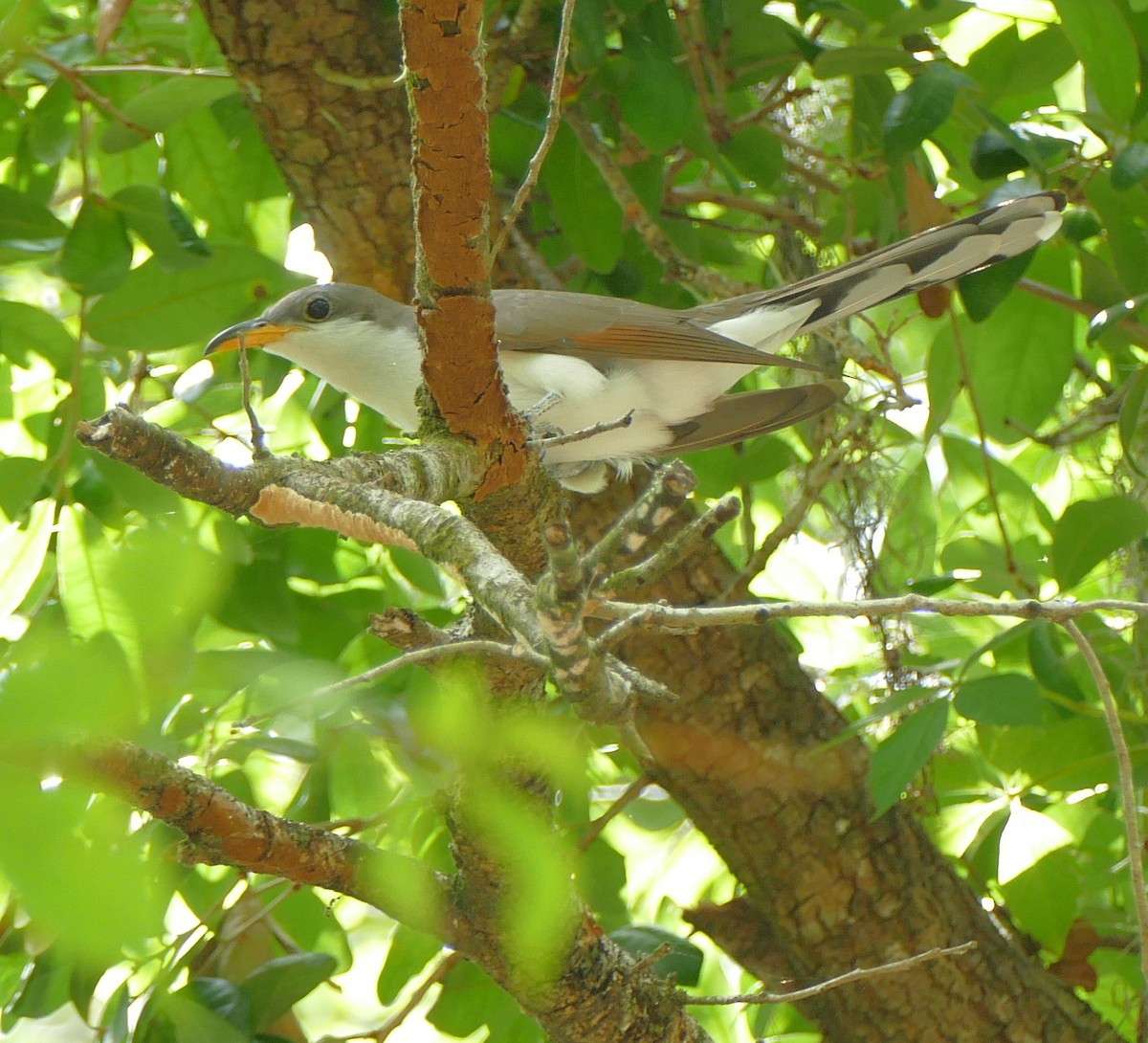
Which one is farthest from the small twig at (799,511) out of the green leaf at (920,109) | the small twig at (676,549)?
the small twig at (676,549)

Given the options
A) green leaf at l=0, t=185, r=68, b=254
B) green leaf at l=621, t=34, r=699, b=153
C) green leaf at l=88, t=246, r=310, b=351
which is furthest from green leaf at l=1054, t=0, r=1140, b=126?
green leaf at l=0, t=185, r=68, b=254

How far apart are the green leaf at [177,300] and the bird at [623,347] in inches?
2.6

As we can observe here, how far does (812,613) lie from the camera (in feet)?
3.59

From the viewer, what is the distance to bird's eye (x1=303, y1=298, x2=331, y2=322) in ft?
8.89

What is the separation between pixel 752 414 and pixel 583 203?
0.68 meters

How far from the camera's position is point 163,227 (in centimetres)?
238

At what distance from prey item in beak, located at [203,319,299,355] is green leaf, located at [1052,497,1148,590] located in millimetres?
1802

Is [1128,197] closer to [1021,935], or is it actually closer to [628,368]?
[628,368]

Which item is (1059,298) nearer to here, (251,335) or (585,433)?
(585,433)

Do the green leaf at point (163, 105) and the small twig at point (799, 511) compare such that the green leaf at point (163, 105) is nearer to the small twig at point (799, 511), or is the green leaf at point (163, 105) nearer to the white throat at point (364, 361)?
the white throat at point (364, 361)

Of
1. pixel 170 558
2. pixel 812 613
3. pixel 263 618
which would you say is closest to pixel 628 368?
pixel 263 618

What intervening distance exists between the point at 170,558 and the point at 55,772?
4.0 inches

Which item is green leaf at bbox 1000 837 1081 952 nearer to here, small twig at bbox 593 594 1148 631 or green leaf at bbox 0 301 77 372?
small twig at bbox 593 594 1148 631

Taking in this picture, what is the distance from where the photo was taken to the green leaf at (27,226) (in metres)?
2.38
